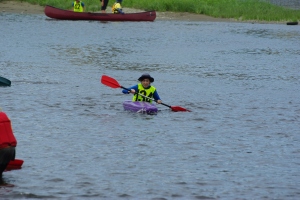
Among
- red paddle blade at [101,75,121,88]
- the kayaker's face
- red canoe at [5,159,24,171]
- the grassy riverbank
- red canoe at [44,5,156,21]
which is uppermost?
the kayaker's face

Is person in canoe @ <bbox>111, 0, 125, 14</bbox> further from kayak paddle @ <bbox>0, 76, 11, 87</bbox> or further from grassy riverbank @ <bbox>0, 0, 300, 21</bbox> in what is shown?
kayak paddle @ <bbox>0, 76, 11, 87</bbox>

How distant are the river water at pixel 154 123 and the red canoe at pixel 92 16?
1087 cm

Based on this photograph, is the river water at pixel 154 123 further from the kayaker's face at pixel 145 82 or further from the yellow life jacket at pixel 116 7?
the yellow life jacket at pixel 116 7

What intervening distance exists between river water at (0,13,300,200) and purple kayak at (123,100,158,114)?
19 centimetres

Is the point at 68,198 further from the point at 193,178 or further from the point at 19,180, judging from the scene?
the point at 193,178

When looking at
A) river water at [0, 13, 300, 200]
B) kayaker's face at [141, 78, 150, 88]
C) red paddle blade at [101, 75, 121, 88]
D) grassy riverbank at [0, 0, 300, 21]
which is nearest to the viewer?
river water at [0, 13, 300, 200]

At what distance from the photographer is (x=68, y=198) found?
1154 cm

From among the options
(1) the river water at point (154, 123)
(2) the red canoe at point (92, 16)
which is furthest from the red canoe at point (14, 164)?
(2) the red canoe at point (92, 16)

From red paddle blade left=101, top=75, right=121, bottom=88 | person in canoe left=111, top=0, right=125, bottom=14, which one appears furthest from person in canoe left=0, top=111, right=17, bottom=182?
person in canoe left=111, top=0, right=125, bottom=14

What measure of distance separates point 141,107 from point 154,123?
1.01 metres

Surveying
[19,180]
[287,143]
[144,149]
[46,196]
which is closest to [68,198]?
[46,196]

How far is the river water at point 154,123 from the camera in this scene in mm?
12516

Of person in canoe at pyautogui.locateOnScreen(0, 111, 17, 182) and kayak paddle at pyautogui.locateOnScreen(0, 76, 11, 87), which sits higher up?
person in canoe at pyautogui.locateOnScreen(0, 111, 17, 182)

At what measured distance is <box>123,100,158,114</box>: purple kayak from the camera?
18.7 metres
